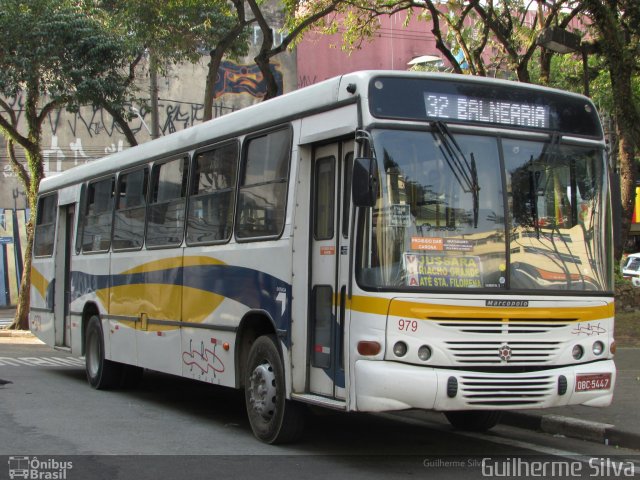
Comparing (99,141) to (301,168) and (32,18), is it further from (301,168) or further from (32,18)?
(301,168)

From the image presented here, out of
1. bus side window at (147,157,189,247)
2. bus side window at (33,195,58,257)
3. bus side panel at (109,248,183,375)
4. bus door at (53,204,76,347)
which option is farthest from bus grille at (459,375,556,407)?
bus side window at (33,195,58,257)

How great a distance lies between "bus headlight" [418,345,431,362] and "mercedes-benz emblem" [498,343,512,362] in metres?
0.60

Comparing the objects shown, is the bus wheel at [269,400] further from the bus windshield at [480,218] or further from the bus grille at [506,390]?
the bus grille at [506,390]

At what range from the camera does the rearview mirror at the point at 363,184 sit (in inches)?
262

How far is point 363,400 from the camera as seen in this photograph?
266 inches

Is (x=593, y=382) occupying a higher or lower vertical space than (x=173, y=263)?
lower

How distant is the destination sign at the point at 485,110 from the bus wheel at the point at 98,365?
7.05 metres

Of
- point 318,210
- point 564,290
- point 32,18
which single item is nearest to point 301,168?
point 318,210

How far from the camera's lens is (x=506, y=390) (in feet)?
22.8

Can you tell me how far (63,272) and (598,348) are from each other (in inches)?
374

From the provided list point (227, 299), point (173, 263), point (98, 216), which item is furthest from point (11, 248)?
point (227, 299)

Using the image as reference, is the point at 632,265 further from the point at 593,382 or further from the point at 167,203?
the point at 593,382

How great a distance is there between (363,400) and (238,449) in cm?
182

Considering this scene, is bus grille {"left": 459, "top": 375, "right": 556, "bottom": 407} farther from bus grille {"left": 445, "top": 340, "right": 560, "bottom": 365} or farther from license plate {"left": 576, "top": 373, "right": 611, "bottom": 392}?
license plate {"left": 576, "top": 373, "right": 611, "bottom": 392}
